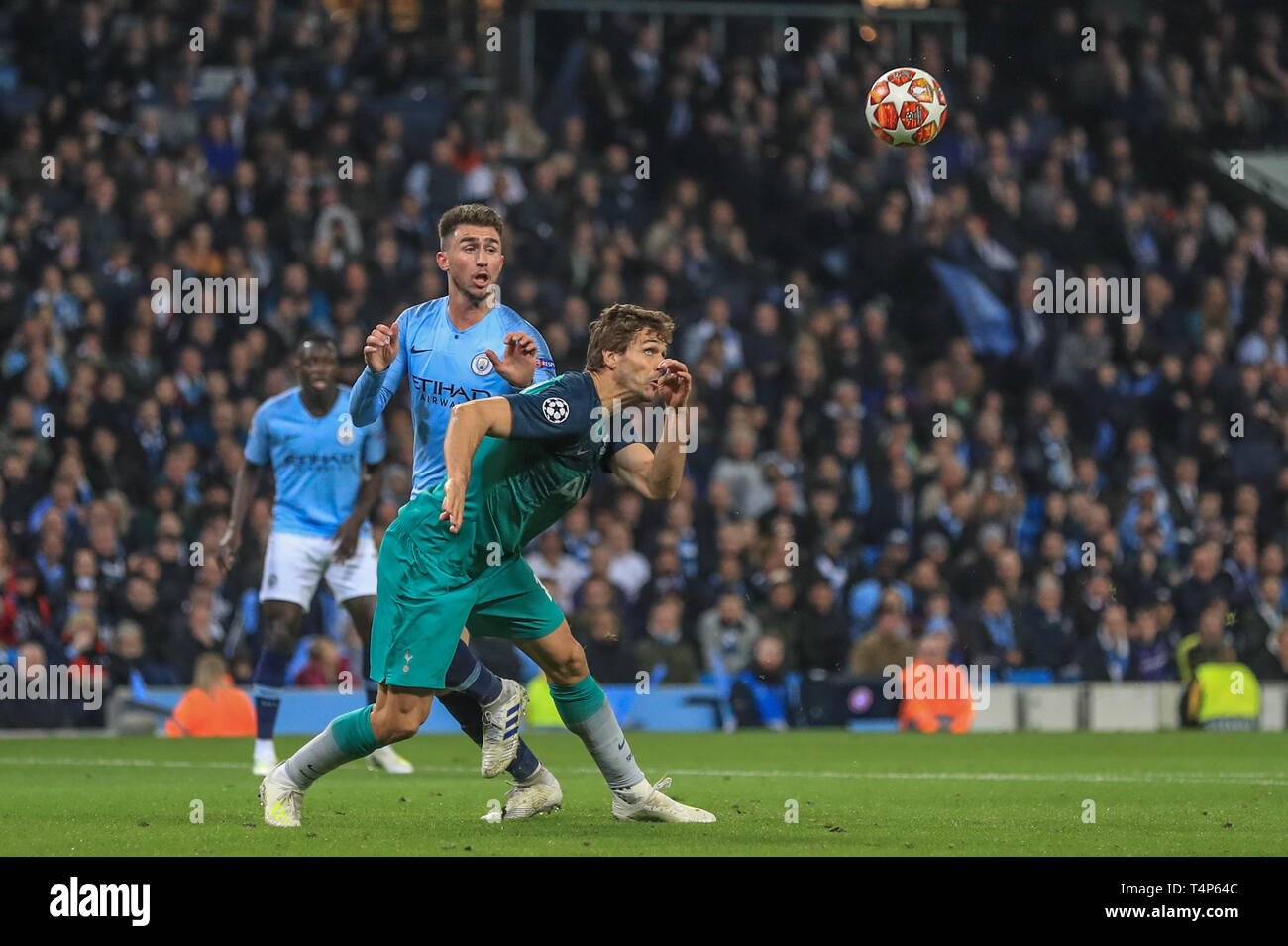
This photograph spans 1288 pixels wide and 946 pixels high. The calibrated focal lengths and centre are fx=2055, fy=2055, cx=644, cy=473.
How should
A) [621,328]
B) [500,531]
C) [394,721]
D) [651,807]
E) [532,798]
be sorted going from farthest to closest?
1. [532,798]
2. [651,807]
3. [500,531]
4. [621,328]
5. [394,721]

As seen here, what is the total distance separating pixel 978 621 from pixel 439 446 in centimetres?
927

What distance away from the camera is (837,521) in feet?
59.4

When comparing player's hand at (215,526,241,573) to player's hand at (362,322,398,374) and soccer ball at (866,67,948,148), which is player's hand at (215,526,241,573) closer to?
player's hand at (362,322,398,374)

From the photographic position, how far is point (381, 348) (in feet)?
26.8

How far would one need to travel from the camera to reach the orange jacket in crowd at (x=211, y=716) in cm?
1540

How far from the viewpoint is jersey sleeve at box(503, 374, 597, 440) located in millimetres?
7719

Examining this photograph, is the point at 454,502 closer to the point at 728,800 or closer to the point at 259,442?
the point at 728,800

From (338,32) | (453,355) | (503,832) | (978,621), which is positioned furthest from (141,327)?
(503,832)

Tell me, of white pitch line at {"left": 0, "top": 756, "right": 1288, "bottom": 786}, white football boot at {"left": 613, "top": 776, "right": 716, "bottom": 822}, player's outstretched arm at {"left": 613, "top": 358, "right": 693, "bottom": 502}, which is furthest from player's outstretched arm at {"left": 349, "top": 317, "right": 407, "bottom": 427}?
white pitch line at {"left": 0, "top": 756, "right": 1288, "bottom": 786}

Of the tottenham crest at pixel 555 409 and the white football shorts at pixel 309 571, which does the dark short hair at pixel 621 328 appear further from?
the white football shorts at pixel 309 571

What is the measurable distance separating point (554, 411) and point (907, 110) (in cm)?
537

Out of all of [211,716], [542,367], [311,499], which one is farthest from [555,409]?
[211,716]

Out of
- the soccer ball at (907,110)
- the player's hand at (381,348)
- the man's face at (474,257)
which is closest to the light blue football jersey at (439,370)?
the man's face at (474,257)

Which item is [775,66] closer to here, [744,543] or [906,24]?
[906,24]
